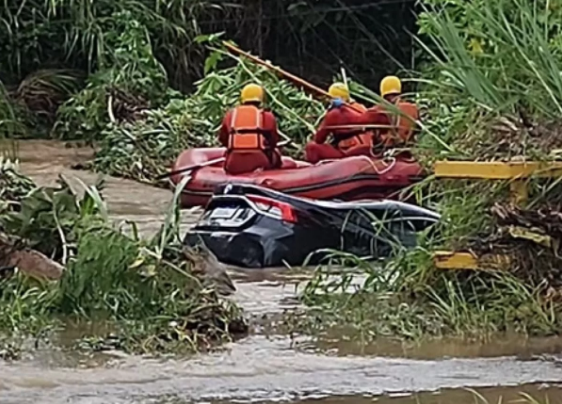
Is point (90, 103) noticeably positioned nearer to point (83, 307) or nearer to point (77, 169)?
point (77, 169)

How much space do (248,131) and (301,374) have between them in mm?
5434

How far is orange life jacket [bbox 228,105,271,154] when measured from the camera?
36.1 ft

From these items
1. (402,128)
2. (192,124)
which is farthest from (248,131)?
(192,124)

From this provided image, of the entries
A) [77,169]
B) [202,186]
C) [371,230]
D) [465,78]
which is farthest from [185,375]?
[77,169]

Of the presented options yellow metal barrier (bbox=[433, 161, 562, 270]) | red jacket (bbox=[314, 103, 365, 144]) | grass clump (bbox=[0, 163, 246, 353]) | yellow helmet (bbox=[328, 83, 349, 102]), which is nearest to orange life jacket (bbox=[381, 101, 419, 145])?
yellow metal barrier (bbox=[433, 161, 562, 270])

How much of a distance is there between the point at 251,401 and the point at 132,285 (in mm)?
1581

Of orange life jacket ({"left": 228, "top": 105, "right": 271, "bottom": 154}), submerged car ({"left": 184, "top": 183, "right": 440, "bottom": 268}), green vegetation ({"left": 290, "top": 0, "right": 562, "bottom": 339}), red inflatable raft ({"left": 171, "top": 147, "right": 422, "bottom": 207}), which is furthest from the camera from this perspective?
orange life jacket ({"left": 228, "top": 105, "right": 271, "bottom": 154})

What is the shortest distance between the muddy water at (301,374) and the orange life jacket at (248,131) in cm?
444

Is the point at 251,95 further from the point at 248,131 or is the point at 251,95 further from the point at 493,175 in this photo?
the point at 493,175

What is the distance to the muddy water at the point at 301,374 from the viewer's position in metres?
5.31

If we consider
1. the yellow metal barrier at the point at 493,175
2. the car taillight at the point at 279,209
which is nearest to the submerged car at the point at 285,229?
the car taillight at the point at 279,209

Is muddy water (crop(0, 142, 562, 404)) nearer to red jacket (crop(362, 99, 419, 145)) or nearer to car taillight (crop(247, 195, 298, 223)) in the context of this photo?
red jacket (crop(362, 99, 419, 145))

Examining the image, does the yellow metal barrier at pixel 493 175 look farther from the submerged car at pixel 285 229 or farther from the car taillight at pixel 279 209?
the car taillight at pixel 279 209

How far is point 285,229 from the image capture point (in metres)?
8.71
